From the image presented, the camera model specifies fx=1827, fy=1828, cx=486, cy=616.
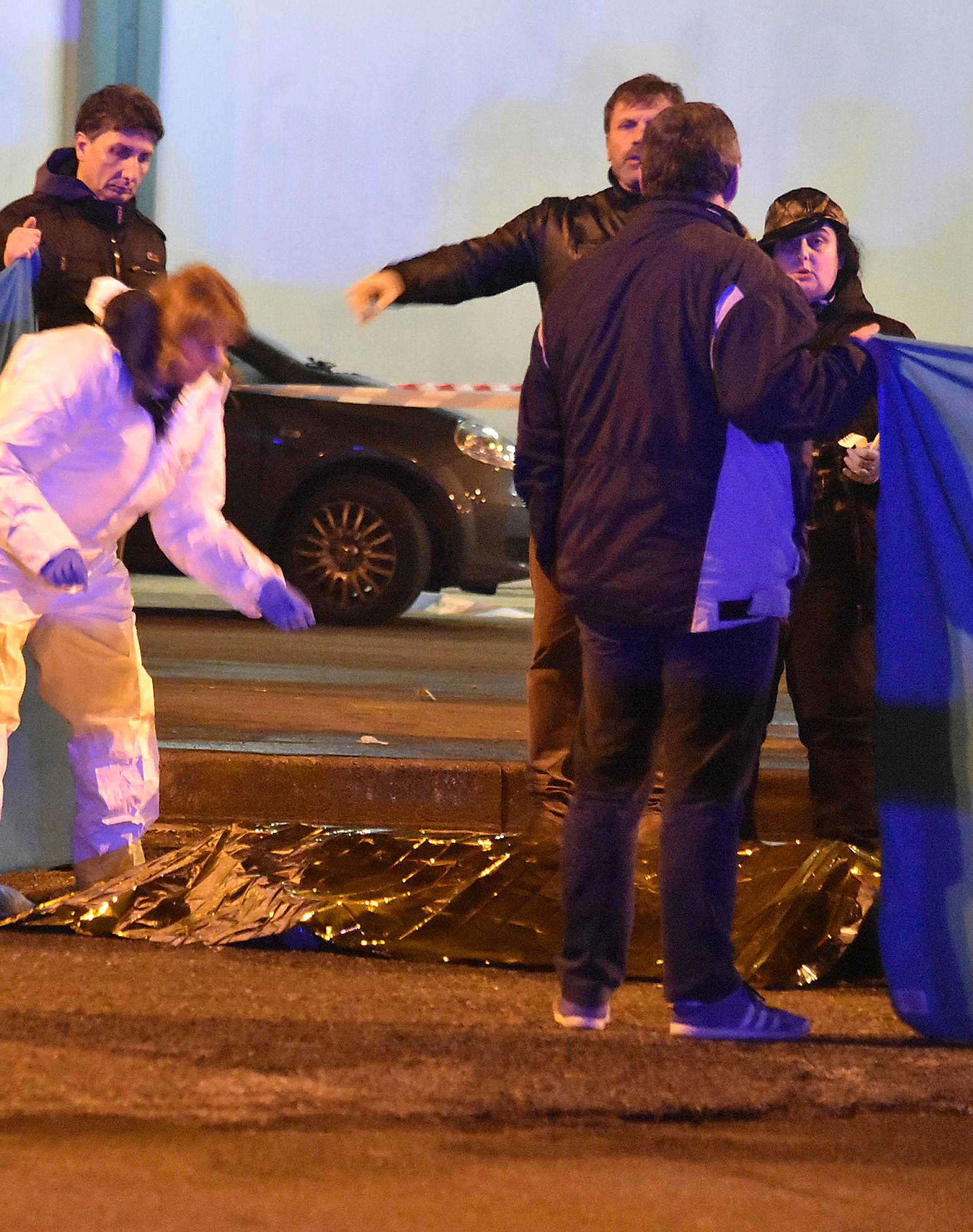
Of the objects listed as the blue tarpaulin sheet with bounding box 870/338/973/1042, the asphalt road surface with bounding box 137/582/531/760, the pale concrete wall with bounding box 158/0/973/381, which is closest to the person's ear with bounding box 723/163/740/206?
the blue tarpaulin sheet with bounding box 870/338/973/1042

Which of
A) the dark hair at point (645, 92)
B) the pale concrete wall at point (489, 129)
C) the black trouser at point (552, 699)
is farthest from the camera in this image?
the pale concrete wall at point (489, 129)

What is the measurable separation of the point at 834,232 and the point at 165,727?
3253 millimetres

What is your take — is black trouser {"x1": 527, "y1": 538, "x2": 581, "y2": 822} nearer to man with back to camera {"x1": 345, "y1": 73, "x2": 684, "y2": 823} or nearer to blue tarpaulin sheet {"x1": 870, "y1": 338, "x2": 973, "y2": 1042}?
man with back to camera {"x1": 345, "y1": 73, "x2": 684, "y2": 823}

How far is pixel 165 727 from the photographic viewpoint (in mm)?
6945

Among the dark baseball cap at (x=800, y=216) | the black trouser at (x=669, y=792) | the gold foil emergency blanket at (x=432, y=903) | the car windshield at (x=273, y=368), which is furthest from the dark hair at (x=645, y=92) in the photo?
the car windshield at (x=273, y=368)

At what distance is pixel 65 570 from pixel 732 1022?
1.79m

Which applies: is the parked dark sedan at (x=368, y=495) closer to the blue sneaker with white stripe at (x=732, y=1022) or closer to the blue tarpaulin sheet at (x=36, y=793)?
the blue tarpaulin sheet at (x=36, y=793)

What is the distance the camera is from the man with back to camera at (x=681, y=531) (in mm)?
3633

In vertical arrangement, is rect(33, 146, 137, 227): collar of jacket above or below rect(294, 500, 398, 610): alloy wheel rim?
above

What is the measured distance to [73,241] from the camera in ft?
17.3

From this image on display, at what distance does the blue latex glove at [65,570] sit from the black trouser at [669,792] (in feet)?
3.92

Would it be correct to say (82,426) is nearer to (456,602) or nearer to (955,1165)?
(955,1165)

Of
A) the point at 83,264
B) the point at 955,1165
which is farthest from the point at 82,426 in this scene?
the point at 955,1165

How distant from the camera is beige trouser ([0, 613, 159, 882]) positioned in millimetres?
4629
